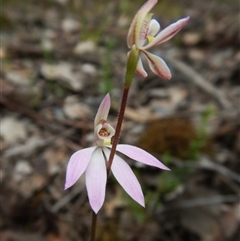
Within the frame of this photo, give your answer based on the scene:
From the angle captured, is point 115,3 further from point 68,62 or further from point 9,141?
point 9,141

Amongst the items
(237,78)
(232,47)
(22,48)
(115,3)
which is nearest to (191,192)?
(237,78)

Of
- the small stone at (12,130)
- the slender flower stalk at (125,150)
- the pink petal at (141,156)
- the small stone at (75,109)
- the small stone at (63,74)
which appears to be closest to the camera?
the slender flower stalk at (125,150)

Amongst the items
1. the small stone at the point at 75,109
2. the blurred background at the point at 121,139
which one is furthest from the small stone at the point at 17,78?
the small stone at the point at 75,109

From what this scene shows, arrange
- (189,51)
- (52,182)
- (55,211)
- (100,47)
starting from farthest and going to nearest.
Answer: (189,51)
(100,47)
(52,182)
(55,211)

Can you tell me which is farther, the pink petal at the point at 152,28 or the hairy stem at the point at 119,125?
the pink petal at the point at 152,28

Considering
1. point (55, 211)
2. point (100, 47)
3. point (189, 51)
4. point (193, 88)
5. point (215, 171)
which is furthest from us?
point (189, 51)

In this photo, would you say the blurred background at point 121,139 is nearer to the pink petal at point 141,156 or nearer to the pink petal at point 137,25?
the pink petal at point 141,156

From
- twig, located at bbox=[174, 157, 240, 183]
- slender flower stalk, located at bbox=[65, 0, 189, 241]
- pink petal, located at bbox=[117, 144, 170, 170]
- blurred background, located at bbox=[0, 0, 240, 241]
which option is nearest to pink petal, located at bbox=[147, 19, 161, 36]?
slender flower stalk, located at bbox=[65, 0, 189, 241]
